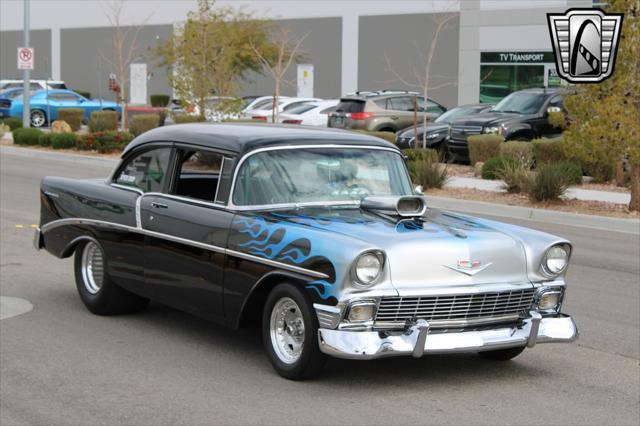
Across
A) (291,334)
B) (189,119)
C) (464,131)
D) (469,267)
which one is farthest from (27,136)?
(469,267)

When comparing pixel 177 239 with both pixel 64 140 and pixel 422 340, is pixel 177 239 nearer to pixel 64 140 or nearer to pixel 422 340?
pixel 422 340

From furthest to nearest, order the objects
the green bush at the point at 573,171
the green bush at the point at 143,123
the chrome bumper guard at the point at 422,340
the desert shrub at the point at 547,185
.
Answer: the green bush at the point at 143,123, the green bush at the point at 573,171, the desert shrub at the point at 547,185, the chrome bumper guard at the point at 422,340

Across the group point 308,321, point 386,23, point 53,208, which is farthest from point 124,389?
point 386,23

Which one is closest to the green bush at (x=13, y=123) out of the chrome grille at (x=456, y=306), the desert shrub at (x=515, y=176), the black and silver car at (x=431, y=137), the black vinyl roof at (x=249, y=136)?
the black and silver car at (x=431, y=137)

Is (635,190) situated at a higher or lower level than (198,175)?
lower

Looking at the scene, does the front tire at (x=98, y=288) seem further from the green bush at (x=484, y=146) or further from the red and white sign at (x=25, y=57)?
the red and white sign at (x=25, y=57)

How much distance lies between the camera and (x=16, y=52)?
229 ft

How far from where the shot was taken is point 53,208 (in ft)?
31.2

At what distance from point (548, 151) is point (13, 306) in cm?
1543

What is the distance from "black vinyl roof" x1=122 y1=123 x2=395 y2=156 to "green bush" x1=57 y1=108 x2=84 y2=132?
29.4m

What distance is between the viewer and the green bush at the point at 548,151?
22627 millimetres

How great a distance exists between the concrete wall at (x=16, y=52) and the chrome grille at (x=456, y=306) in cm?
6281

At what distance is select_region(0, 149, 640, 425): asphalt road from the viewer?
21.0ft

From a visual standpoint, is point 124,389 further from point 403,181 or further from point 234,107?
point 234,107
